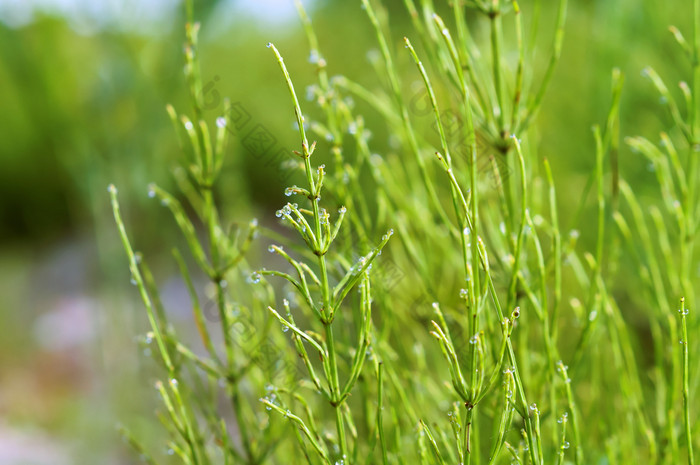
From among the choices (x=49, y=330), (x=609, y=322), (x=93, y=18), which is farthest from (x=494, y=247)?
(x=49, y=330)

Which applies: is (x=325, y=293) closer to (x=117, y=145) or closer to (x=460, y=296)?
(x=460, y=296)

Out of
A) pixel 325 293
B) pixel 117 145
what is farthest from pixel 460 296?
pixel 117 145

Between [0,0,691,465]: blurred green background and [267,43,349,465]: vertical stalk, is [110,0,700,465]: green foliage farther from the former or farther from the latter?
[0,0,691,465]: blurred green background

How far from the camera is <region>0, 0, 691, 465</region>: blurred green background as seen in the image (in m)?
1.31

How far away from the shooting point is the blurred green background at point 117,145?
1313 millimetres

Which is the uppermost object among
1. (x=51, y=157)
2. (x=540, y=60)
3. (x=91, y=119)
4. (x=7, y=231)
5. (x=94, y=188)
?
(x=51, y=157)

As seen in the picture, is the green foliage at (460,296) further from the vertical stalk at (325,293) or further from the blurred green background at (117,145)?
the blurred green background at (117,145)

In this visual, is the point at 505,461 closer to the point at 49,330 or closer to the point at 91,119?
the point at 91,119

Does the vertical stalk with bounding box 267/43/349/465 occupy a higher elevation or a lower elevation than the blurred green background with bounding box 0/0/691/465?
lower

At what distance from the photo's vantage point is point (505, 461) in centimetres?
58

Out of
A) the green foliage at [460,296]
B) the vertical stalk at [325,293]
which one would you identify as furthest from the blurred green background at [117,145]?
the vertical stalk at [325,293]

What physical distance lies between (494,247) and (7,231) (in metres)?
3.96

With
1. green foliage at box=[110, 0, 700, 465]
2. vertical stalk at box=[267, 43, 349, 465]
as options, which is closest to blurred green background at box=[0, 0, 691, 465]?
green foliage at box=[110, 0, 700, 465]

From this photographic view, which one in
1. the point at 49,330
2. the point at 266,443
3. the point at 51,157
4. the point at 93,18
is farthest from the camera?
the point at 51,157
